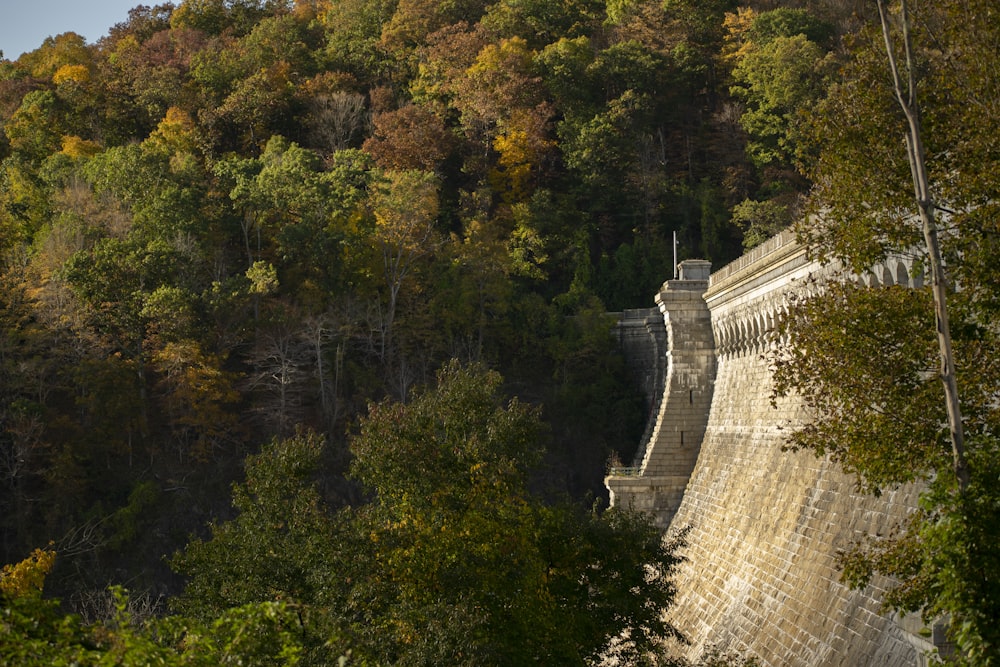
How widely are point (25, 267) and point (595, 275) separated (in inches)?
1044

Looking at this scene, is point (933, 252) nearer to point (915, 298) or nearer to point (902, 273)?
point (915, 298)

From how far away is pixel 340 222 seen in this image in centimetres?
5016

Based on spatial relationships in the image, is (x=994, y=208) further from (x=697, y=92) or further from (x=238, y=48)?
(x=238, y=48)

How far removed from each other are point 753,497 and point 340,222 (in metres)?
28.2

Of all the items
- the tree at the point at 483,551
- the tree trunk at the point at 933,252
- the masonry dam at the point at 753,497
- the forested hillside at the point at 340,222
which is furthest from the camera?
the forested hillside at the point at 340,222

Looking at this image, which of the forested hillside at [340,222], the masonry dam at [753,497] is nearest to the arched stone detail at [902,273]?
the masonry dam at [753,497]

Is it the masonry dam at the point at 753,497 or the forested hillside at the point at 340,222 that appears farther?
the forested hillside at the point at 340,222

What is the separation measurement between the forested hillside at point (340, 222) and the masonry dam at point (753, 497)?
341 inches

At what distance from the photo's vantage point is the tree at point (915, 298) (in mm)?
11547

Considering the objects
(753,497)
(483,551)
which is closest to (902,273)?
(483,551)

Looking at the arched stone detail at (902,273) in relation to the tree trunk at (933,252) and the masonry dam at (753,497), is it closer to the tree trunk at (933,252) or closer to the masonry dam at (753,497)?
the masonry dam at (753,497)

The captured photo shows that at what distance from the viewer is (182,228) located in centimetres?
4794

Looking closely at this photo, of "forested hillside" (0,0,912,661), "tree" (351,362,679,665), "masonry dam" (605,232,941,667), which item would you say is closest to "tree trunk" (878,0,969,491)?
"masonry dam" (605,232,941,667)

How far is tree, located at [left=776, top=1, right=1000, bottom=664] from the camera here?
11.5 meters
